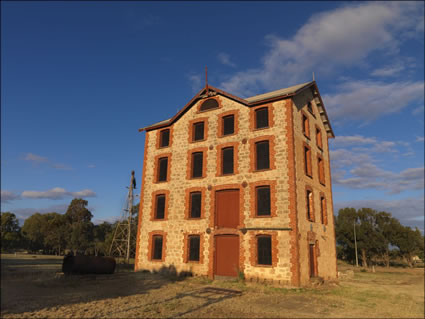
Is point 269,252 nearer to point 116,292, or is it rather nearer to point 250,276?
point 250,276

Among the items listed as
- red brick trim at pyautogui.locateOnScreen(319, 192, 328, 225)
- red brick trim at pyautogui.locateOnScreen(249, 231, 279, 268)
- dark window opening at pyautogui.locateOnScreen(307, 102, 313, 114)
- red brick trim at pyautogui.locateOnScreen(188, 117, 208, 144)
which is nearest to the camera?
red brick trim at pyautogui.locateOnScreen(249, 231, 279, 268)

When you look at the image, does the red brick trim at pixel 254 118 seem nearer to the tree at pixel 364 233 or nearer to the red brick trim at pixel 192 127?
the red brick trim at pixel 192 127

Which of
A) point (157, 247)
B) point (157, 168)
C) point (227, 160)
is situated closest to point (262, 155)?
point (227, 160)

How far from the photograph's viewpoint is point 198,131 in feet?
77.4

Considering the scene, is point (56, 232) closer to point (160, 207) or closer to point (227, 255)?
point (160, 207)

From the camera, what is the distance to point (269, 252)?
1772cm

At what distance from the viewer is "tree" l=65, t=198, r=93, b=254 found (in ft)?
174

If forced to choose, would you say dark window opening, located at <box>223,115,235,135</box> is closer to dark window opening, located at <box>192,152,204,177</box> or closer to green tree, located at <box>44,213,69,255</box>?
dark window opening, located at <box>192,152,204,177</box>

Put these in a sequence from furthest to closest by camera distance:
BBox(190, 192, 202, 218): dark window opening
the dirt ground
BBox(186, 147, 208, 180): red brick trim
Result: BBox(186, 147, 208, 180): red brick trim
BBox(190, 192, 202, 218): dark window opening
the dirt ground

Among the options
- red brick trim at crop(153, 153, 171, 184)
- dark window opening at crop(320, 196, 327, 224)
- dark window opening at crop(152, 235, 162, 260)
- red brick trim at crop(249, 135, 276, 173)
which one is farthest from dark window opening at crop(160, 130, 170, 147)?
dark window opening at crop(320, 196, 327, 224)

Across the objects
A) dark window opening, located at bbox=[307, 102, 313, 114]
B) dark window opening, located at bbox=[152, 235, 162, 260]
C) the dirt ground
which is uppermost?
dark window opening, located at bbox=[307, 102, 313, 114]

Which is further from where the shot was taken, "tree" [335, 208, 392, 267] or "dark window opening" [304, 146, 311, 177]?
"tree" [335, 208, 392, 267]

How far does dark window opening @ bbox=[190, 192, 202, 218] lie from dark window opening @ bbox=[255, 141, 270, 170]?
498 cm

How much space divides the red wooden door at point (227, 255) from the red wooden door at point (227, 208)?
0.91 m
